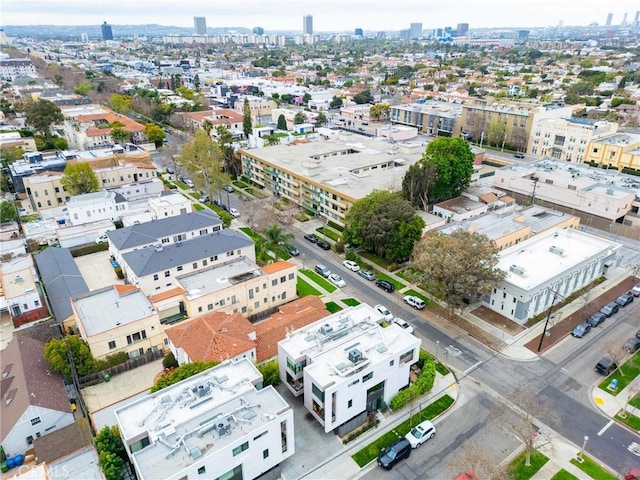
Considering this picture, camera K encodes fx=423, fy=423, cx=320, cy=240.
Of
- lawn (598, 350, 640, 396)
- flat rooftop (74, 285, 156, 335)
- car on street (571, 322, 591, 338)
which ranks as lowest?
lawn (598, 350, 640, 396)

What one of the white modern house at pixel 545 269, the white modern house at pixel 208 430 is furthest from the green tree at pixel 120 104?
the white modern house at pixel 208 430

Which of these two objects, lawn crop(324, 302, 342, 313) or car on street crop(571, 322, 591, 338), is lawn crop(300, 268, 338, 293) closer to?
lawn crop(324, 302, 342, 313)

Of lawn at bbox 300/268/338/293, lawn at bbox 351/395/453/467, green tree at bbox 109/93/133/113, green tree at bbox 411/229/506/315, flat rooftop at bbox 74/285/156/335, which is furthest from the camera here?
green tree at bbox 109/93/133/113

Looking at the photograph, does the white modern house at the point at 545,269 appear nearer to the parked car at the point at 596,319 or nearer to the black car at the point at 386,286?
the parked car at the point at 596,319

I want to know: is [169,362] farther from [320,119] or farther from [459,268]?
[320,119]

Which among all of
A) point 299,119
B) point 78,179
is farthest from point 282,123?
point 78,179

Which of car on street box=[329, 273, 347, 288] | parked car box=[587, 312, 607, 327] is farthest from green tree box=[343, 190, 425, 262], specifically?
parked car box=[587, 312, 607, 327]
